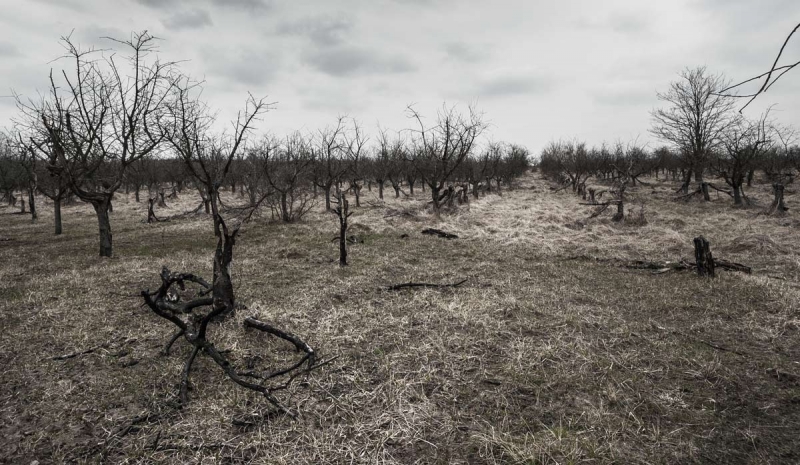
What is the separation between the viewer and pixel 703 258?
710cm

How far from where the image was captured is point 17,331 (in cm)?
496

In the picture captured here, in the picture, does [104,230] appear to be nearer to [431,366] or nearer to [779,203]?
[431,366]

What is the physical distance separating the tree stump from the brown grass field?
0.55 ft

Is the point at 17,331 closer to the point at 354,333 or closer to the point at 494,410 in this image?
the point at 354,333

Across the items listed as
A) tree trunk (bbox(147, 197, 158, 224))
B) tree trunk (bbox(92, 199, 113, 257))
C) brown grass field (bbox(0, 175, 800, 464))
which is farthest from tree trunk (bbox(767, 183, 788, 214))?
tree trunk (bbox(147, 197, 158, 224))

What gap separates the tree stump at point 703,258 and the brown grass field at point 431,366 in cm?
17

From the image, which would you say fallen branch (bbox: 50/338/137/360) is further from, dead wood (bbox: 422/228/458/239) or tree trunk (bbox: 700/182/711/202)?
tree trunk (bbox: 700/182/711/202)

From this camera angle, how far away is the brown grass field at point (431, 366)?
292cm

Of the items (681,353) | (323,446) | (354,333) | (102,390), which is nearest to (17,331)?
(102,390)

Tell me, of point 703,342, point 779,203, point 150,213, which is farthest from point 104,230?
point 779,203

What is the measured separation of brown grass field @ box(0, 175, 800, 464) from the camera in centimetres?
292

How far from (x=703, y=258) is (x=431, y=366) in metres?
6.14

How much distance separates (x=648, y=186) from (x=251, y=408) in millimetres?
34440

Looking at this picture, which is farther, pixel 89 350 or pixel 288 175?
pixel 288 175
